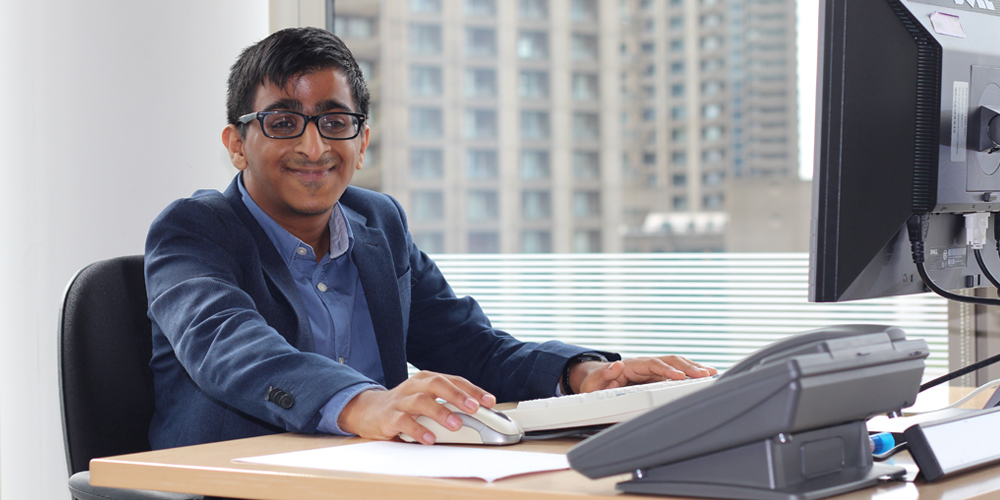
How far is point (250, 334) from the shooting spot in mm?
1079

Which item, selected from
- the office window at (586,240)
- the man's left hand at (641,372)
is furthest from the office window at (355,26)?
the man's left hand at (641,372)

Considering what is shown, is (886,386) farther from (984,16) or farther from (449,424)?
(984,16)

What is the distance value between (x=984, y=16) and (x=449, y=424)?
81 cm

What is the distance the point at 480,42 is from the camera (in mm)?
3021

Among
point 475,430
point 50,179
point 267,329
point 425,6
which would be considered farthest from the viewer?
point 425,6

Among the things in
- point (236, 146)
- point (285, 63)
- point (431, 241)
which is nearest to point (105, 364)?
point (236, 146)

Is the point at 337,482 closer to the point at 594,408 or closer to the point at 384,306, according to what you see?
the point at 594,408

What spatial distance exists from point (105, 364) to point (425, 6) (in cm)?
200

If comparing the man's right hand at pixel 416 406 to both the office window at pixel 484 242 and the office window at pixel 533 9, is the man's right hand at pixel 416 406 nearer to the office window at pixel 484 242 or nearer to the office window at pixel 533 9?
the office window at pixel 484 242

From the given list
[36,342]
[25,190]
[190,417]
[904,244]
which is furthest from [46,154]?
[904,244]

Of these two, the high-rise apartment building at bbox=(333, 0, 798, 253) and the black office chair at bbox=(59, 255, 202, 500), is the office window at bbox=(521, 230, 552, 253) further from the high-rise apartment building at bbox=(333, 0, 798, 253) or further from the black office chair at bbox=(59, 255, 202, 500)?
the black office chair at bbox=(59, 255, 202, 500)

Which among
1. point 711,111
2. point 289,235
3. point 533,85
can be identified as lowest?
point 289,235

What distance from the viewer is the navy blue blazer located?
1034 mm

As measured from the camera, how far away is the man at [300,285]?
117 cm
